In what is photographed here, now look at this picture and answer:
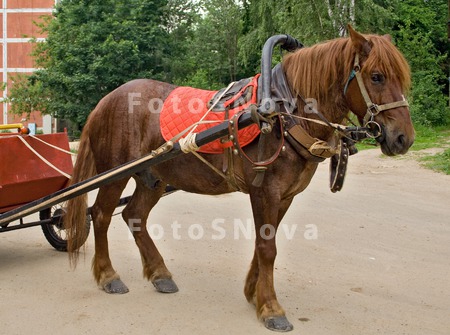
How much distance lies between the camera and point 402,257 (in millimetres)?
5090

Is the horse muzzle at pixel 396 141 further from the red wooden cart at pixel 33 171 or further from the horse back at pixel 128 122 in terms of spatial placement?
the red wooden cart at pixel 33 171

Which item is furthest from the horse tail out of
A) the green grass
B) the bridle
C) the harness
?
the green grass

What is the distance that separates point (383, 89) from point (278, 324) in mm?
1620

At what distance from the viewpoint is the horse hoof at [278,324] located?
11.3ft

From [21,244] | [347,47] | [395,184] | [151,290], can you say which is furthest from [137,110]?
[395,184]

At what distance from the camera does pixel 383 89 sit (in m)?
3.13

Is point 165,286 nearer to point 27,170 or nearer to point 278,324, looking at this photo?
point 278,324

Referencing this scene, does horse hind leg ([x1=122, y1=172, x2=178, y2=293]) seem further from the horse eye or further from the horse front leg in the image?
the horse eye

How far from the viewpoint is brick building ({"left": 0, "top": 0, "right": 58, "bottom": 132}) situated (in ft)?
112

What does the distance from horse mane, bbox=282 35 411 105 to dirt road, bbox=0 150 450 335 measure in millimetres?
1547

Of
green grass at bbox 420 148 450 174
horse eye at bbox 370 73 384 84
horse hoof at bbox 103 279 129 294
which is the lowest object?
horse hoof at bbox 103 279 129 294

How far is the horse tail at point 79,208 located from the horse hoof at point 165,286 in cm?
77

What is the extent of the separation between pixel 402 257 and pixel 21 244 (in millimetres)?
3968

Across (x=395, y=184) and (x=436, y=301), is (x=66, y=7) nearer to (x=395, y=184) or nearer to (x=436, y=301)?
(x=395, y=184)
